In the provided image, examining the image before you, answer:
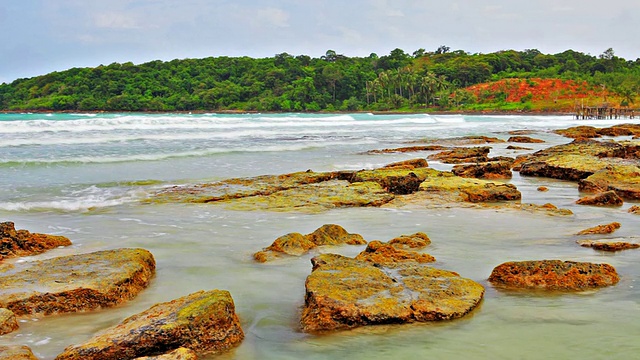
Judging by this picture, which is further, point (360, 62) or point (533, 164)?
Result: point (360, 62)

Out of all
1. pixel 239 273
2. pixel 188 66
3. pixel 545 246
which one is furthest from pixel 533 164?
pixel 188 66

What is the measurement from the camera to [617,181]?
35.8 ft

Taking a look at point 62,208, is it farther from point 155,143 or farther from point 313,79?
point 313,79

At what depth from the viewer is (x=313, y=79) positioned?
414ft

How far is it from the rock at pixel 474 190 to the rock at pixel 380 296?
16.8ft

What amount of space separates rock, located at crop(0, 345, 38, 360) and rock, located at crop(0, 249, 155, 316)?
2.77 ft

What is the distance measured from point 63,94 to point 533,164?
118m

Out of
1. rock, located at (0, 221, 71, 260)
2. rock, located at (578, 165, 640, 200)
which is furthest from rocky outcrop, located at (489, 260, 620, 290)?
rock, located at (578, 165, 640, 200)

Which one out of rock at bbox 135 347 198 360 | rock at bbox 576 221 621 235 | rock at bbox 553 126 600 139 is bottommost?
rock at bbox 553 126 600 139

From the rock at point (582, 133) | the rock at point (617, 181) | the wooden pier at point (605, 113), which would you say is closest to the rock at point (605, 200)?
the rock at point (617, 181)

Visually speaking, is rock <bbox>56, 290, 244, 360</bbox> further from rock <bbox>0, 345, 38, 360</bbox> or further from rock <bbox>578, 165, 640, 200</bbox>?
rock <bbox>578, 165, 640, 200</bbox>

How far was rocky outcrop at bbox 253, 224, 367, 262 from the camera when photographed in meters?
6.44

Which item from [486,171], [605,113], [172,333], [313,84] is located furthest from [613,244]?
[313,84]

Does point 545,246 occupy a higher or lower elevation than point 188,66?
lower
